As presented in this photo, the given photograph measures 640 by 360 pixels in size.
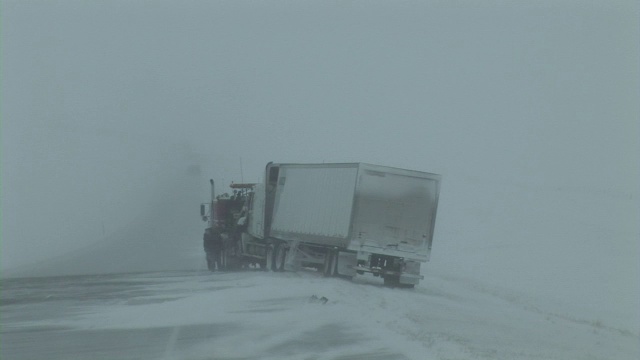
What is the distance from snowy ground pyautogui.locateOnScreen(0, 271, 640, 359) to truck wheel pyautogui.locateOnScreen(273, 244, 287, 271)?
435cm

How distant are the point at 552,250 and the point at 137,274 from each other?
1826 cm

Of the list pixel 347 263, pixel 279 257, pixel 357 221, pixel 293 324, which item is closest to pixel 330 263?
pixel 347 263

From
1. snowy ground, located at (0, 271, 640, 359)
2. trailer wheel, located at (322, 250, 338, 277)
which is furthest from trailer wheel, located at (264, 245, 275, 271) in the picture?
snowy ground, located at (0, 271, 640, 359)

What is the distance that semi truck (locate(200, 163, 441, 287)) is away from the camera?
25.2m

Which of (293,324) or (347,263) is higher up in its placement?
(347,263)

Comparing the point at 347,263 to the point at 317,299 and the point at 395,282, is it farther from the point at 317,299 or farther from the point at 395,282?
the point at 317,299

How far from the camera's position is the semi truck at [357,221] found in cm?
2520

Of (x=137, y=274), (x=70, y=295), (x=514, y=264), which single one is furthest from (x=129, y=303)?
(x=514, y=264)

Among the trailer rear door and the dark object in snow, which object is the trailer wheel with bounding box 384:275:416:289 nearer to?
the trailer rear door

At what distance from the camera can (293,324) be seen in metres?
16.1

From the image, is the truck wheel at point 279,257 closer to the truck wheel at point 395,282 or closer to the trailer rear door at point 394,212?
the trailer rear door at point 394,212

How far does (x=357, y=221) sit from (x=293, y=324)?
931 cm

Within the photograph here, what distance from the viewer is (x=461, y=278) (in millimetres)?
31000

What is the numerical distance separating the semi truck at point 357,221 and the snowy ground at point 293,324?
87cm
